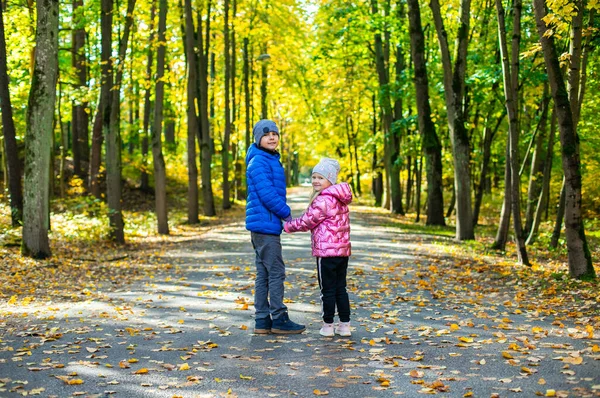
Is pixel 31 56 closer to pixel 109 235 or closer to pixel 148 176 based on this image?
pixel 109 235

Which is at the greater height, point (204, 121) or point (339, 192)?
point (204, 121)

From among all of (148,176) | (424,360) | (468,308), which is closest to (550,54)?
(468,308)

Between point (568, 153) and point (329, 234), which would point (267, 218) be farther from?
point (568, 153)

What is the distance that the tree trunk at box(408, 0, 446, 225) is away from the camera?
2130 cm

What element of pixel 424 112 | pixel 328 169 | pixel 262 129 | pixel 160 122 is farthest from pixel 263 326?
pixel 424 112

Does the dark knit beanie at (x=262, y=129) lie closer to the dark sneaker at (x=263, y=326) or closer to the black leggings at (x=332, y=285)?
the black leggings at (x=332, y=285)

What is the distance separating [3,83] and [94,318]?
11.0m

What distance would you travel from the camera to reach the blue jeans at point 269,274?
730 centimetres

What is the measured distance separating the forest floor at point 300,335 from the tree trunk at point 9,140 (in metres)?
4.10

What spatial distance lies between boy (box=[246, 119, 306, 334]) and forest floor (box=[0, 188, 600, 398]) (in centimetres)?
26

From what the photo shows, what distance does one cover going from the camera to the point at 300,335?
7.32 meters

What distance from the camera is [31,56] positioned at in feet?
68.0

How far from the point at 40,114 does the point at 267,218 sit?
8190 millimetres

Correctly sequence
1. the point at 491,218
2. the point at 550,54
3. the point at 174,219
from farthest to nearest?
the point at 491,218, the point at 174,219, the point at 550,54
